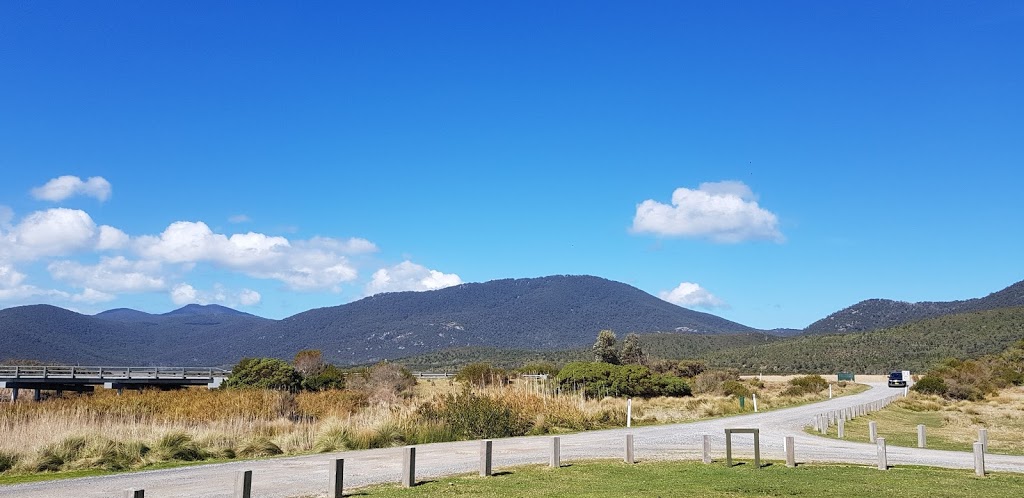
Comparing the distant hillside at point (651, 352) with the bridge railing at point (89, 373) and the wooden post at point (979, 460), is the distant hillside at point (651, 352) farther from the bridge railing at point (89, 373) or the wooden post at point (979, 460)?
the wooden post at point (979, 460)

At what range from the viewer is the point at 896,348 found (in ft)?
344

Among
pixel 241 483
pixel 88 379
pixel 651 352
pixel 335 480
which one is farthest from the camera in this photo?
pixel 651 352

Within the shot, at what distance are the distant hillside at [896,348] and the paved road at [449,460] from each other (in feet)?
244

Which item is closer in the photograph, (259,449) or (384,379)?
(259,449)

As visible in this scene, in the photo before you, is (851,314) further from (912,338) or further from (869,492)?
(869,492)

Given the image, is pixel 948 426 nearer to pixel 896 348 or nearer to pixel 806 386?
pixel 806 386

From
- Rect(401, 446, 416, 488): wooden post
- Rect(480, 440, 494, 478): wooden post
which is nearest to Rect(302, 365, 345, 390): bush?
Rect(480, 440, 494, 478): wooden post

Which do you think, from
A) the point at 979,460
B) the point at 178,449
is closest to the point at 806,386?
the point at 979,460

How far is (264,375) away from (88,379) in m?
16.5

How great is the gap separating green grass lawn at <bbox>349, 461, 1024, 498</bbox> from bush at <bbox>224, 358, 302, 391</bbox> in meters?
33.8

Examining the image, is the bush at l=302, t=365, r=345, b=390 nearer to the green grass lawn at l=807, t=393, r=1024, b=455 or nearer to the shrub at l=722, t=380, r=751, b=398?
the shrub at l=722, t=380, r=751, b=398

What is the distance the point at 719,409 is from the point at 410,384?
25593mm

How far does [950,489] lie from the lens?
46.2 feet

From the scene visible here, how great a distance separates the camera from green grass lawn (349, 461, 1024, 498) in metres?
13.2
